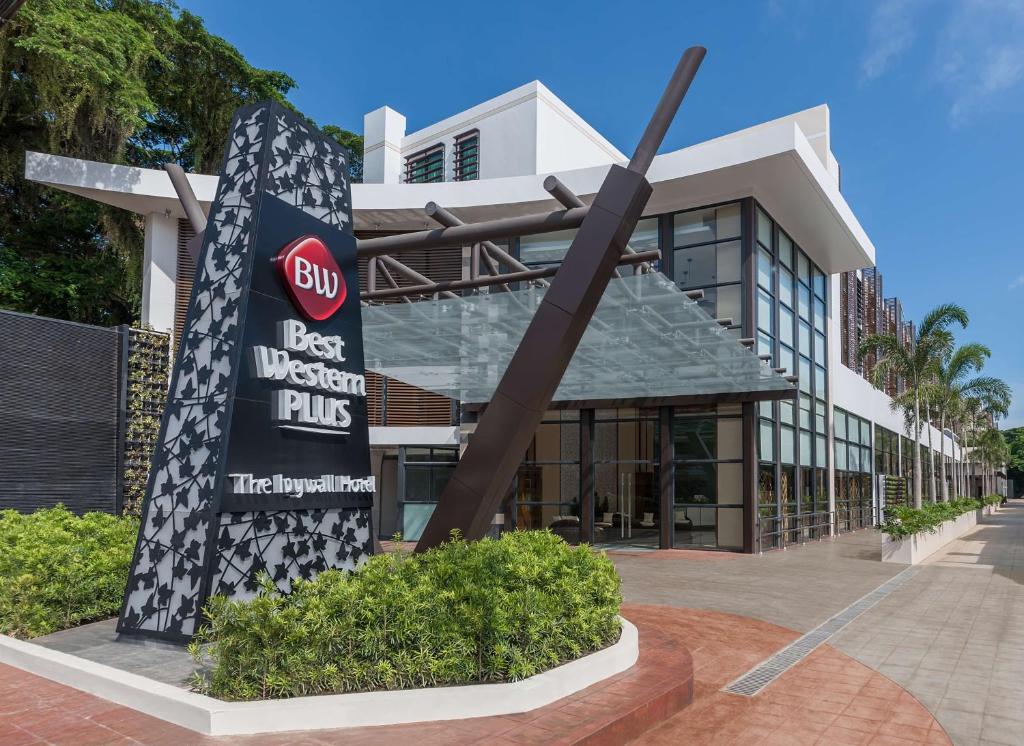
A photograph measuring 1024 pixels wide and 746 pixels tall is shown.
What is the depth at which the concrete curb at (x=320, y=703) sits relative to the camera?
4.68 m

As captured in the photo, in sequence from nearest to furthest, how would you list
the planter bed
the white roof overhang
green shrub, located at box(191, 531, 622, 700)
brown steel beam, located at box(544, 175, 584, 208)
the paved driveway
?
green shrub, located at box(191, 531, 622, 700)
the paved driveway
brown steel beam, located at box(544, 175, 584, 208)
the planter bed
the white roof overhang

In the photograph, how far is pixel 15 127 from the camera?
74.1 ft

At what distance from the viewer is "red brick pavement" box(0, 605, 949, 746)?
15.2 ft

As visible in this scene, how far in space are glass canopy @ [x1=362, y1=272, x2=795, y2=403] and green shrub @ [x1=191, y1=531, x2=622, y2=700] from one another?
17.5ft

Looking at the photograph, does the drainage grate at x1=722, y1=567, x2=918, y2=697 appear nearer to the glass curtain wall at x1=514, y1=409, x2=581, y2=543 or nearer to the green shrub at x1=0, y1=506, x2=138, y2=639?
the green shrub at x1=0, y1=506, x2=138, y2=639

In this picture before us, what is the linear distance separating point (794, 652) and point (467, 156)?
25.7 metres

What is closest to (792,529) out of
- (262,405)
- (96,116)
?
(262,405)

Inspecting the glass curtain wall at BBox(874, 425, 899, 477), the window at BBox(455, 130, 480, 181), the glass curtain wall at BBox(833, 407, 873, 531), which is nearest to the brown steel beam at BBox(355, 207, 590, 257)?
the glass curtain wall at BBox(833, 407, 873, 531)

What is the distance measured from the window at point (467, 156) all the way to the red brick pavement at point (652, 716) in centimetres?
2478

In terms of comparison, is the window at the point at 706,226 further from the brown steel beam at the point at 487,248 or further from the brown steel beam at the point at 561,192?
the brown steel beam at the point at 561,192

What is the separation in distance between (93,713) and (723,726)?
432cm

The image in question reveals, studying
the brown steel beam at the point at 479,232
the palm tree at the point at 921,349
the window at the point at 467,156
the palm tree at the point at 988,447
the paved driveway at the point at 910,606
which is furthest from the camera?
the palm tree at the point at 988,447

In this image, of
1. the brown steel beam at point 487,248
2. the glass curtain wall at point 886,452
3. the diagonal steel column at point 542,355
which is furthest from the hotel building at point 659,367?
the glass curtain wall at point 886,452

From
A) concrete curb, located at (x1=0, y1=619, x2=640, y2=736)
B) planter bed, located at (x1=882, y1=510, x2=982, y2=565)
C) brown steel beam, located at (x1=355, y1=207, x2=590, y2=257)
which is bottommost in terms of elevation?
planter bed, located at (x1=882, y1=510, x2=982, y2=565)
